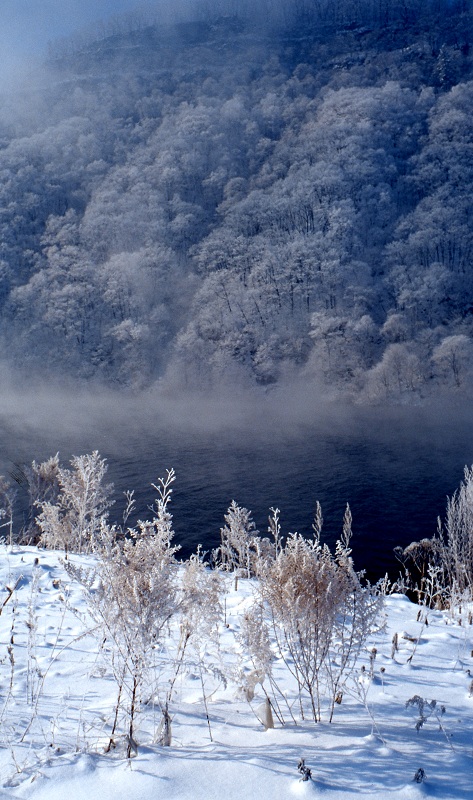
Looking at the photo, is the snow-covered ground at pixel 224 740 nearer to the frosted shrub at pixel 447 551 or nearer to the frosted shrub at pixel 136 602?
the frosted shrub at pixel 136 602

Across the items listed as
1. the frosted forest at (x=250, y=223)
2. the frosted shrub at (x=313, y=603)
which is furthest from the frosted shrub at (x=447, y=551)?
the frosted forest at (x=250, y=223)

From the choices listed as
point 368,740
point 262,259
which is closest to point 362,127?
point 262,259

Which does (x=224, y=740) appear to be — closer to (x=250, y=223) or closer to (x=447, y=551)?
(x=447, y=551)

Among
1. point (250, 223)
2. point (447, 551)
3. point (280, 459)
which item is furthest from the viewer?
point (250, 223)

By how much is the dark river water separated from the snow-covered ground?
1373 centimetres

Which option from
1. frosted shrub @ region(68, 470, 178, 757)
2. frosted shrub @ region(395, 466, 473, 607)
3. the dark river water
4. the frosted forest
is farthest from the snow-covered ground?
Answer: the frosted forest

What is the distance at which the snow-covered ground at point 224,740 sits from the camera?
9.94 ft

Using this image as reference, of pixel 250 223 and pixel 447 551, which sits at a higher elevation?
pixel 250 223

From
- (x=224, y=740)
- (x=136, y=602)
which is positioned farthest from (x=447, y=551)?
(x=136, y=602)

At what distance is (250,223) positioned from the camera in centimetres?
7088

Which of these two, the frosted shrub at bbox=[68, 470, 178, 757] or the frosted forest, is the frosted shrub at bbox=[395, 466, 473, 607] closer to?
the frosted shrub at bbox=[68, 470, 178, 757]

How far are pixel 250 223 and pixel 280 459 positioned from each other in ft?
154

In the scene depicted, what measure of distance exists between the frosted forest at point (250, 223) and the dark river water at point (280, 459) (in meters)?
9.08

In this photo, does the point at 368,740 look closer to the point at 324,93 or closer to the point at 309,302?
the point at 309,302
